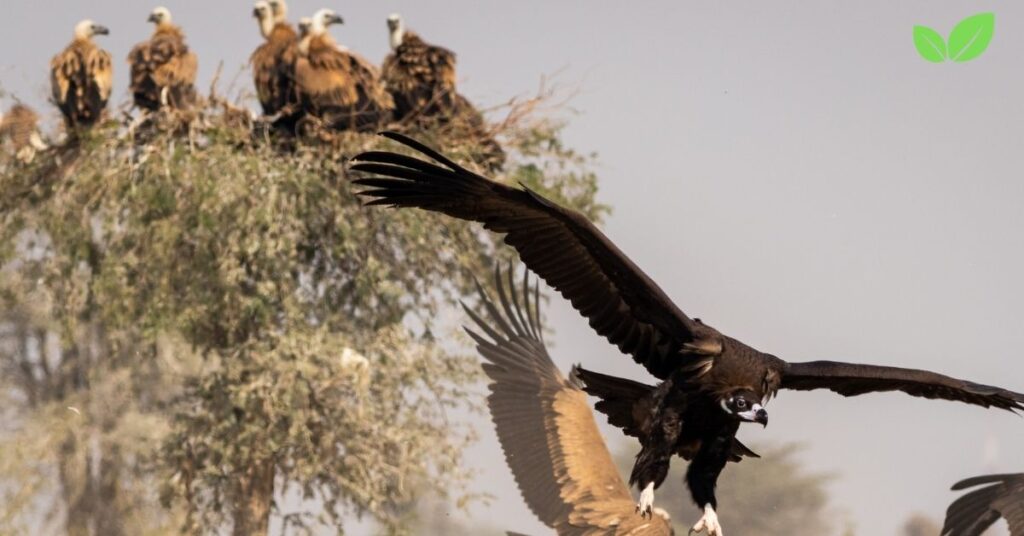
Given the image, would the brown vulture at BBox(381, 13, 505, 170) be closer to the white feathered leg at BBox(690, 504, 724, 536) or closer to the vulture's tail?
the vulture's tail

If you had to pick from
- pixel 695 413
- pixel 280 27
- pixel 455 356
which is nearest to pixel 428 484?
pixel 455 356

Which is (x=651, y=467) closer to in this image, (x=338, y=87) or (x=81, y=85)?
(x=338, y=87)

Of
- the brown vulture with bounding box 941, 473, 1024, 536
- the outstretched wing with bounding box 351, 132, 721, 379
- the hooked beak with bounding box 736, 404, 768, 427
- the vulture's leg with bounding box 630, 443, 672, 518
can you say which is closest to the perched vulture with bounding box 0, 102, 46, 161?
the brown vulture with bounding box 941, 473, 1024, 536

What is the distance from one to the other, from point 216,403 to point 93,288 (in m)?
1.42

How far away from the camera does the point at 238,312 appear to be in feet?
57.2

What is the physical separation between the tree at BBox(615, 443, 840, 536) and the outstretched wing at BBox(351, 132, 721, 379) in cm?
1987

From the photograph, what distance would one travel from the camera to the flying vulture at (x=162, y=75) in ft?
58.0

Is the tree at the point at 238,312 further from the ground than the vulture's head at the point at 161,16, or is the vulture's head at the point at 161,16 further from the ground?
the vulture's head at the point at 161,16

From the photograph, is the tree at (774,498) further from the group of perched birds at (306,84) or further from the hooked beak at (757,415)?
the hooked beak at (757,415)

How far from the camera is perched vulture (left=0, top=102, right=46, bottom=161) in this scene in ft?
60.4

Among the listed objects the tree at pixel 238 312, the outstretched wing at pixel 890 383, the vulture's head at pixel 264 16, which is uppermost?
the vulture's head at pixel 264 16

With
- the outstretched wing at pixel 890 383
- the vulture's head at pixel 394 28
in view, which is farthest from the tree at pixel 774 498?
the outstretched wing at pixel 890 383

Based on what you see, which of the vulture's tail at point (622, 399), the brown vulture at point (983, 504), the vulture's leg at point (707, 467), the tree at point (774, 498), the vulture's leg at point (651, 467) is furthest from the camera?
the tree at point (774, 498)

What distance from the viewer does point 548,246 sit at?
29.1 ft
